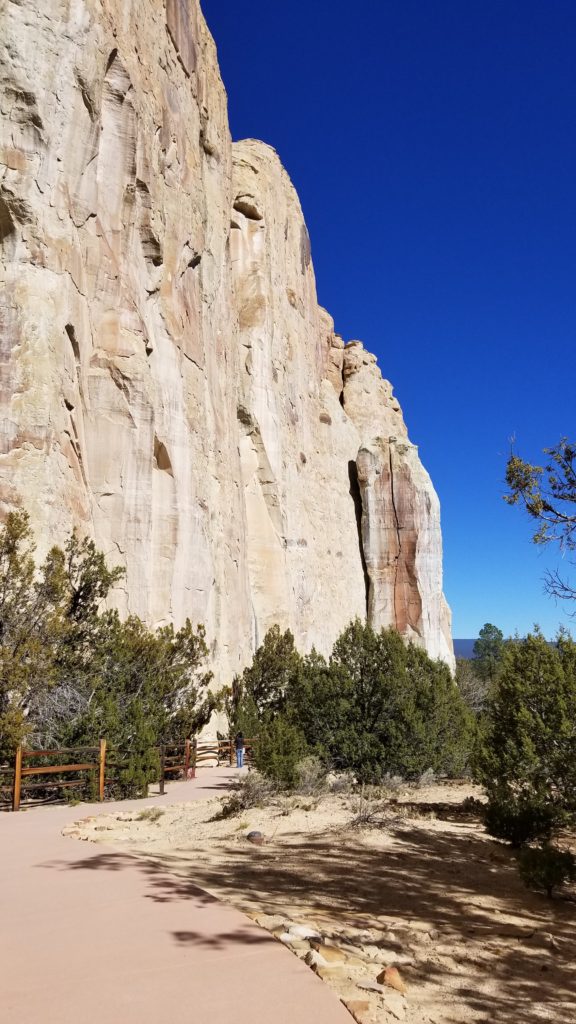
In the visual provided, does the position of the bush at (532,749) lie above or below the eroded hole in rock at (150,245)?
below

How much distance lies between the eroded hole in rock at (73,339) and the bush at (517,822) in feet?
50.7

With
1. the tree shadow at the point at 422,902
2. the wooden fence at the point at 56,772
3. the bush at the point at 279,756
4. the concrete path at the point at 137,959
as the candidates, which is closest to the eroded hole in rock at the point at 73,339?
the wooden fence at the point at 56,772

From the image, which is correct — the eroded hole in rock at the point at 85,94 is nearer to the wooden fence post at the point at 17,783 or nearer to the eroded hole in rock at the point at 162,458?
the eroded hole in rock at the point at 162,458

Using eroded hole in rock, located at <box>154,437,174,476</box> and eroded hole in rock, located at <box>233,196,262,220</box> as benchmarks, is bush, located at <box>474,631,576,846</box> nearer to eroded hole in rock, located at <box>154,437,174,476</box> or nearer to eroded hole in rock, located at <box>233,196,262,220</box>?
eroded hole in rock, located at <box>154,437,174,476</box>

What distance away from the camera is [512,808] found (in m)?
8.99

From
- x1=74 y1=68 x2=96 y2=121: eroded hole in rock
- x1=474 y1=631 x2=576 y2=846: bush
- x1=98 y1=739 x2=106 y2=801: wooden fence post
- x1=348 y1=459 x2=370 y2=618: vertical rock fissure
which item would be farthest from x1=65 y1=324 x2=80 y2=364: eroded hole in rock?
x1=348 y1=459 x2=370 y2=618: vertical rock fissure

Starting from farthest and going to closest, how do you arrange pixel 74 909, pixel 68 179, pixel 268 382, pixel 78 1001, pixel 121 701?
pixel 268 382, pixel 68 179, pixel 121 701, pixel 74 909, pixel 78 1001

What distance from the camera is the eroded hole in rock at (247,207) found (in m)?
39.9

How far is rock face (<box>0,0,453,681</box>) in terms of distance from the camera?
17891 mm

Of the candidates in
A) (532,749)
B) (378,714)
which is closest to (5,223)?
(378,714)

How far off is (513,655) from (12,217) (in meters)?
15.5

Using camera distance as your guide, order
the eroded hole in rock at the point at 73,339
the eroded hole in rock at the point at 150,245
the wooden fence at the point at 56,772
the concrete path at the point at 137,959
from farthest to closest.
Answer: the eroded hole in rock at the point at 150,245 → the eroded hole in rock at the point at 73,339 → the wooden fence at the point at 56,772 → the concrete path at the point at 137,959

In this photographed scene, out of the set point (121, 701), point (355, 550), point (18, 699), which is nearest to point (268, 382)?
point (355, 550)

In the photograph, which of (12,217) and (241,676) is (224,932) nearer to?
(12,217)
